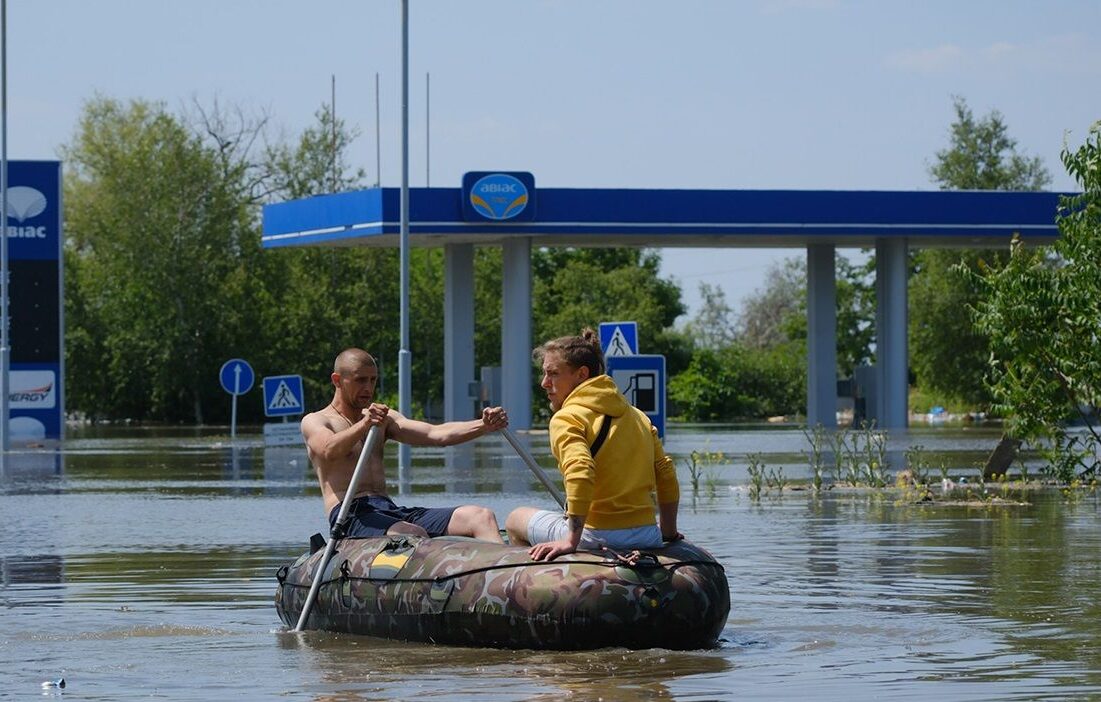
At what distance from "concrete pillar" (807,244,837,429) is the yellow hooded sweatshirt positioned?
41.8 metres

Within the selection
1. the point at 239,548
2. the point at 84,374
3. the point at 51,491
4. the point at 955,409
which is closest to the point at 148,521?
the point at 239,548

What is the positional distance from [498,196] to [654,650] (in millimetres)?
38486

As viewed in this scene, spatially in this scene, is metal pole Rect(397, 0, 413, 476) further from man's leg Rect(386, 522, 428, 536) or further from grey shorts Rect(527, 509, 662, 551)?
grey shorts Rect(527, 509, 662, 551)

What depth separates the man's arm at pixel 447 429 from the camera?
10914mm

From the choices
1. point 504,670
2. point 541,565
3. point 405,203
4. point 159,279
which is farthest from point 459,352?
point 504,670

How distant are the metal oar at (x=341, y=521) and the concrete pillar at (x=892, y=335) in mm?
41301

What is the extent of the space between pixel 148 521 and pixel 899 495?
25.9 feet

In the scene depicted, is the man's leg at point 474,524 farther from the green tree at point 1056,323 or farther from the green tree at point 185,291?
the green tree at point 185,291

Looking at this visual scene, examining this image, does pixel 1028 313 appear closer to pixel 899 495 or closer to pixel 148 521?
pixel 899 495

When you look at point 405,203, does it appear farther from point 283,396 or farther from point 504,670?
point 504,670

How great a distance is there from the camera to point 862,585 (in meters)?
13.3

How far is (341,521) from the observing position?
11430 mm

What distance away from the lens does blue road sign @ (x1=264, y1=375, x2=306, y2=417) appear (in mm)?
39250

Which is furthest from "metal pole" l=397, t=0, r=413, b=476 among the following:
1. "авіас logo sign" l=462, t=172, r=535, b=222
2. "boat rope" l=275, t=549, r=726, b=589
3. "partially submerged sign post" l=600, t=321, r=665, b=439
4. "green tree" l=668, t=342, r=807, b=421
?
"green tree" l=668, t=342, r=807, b=421
